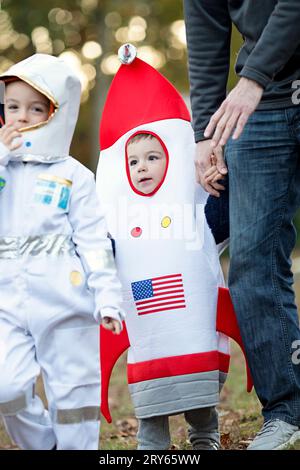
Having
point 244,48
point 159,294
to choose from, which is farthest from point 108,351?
point 244,48

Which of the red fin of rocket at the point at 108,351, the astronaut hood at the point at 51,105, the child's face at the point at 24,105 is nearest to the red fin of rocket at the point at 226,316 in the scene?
the red fin of rocket at the point at 108,351

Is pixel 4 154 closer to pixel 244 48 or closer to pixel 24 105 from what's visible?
pixel 24 105

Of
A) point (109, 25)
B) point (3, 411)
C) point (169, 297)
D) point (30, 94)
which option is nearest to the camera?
point (3, 411)

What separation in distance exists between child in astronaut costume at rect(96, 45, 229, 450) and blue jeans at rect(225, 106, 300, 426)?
0.57ft

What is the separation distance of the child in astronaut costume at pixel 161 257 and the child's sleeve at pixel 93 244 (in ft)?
1.31

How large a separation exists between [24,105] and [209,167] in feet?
2.76

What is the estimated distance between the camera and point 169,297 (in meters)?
3.90

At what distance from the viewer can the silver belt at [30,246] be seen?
3477 mm

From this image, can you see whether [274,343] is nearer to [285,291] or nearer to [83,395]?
[285,291]

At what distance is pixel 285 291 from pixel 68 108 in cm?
118

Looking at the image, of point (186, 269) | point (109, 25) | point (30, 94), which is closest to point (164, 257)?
point (186, 269)

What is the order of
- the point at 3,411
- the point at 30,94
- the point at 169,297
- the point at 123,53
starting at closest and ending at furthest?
1. the point at 3,411
2. the point at 30,94
3. the point at 169,297
4. the point at 123,53

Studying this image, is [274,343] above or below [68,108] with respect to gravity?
below

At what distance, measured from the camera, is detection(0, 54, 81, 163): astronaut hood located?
359 centimetres
